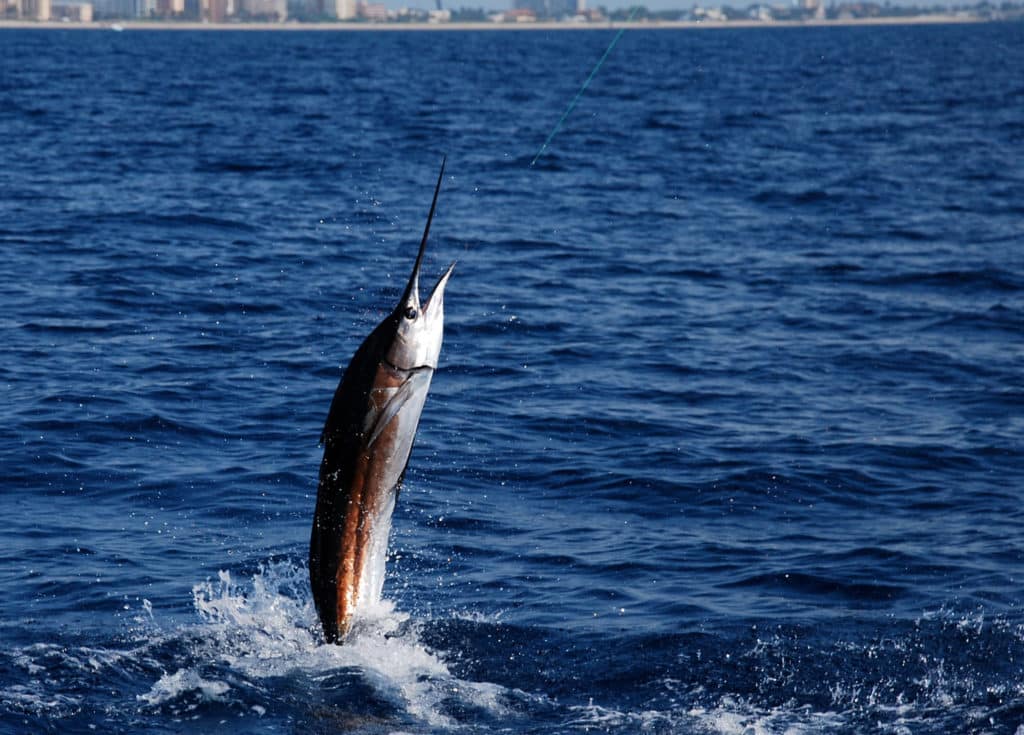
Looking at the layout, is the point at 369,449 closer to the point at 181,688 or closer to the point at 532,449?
the point at 181,688

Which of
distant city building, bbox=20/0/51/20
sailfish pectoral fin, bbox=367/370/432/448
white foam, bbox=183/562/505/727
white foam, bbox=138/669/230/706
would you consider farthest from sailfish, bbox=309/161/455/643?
distant city building, bbox=20/0/51/20

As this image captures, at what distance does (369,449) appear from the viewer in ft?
21.2

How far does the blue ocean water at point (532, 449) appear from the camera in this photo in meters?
7.72

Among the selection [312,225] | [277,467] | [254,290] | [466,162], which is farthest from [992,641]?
[466,162]

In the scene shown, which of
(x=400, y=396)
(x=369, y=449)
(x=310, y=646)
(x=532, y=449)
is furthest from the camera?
(x=532, y=449)

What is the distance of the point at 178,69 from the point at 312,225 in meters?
46.4

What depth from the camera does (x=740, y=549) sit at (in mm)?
10008

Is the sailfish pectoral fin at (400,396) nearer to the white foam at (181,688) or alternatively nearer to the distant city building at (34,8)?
the white foam at (181,688)

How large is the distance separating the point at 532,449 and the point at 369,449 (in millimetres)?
5507

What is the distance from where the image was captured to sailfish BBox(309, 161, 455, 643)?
619cm

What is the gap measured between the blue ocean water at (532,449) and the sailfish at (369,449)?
783mm

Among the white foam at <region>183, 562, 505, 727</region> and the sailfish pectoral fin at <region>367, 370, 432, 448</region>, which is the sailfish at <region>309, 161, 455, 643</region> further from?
the white foam at <region>183, 562, 505, 727</region>

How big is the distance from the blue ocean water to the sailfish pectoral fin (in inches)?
65.4

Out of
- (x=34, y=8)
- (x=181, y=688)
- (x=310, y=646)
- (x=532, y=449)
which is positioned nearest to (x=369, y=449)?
(x=181, y=688)
